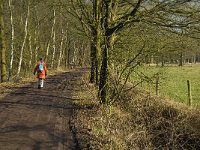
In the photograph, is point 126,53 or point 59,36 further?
point 59,36

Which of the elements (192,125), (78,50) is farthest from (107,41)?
(78,50)

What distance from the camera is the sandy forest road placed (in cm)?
930

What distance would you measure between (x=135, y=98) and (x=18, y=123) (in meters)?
5.49

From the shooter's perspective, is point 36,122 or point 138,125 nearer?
point 36,122

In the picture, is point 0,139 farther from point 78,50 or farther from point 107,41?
point 78,50

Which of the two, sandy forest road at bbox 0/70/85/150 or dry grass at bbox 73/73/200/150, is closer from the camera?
sandy forest road at bbox 0/70/85/150

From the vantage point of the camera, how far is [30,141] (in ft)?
31.1

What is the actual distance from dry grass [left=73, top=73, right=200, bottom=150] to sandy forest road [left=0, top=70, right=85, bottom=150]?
0.53 meters

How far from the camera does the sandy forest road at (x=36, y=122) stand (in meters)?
9.30

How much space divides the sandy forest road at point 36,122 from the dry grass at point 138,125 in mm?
535

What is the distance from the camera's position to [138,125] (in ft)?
40.1

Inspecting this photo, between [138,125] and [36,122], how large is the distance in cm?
351

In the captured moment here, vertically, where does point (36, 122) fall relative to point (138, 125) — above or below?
above

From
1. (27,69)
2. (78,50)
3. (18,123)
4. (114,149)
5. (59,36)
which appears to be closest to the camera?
(114,149)
